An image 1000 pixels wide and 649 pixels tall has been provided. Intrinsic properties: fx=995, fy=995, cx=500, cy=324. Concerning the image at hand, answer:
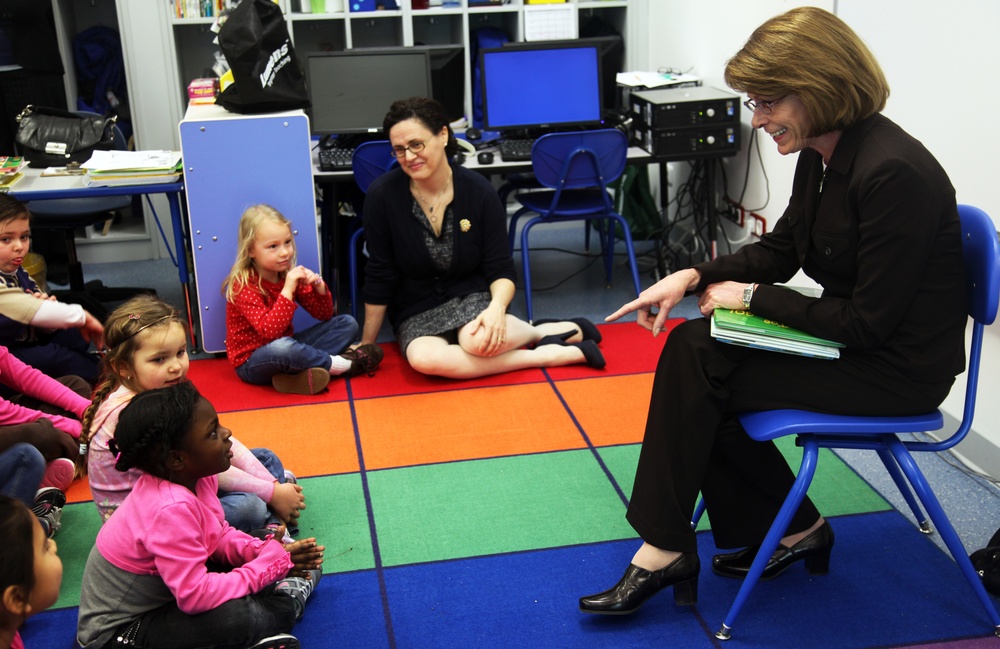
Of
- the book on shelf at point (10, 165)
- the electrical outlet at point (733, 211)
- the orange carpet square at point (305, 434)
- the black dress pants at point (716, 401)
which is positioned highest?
the book on shelf at point (10, 165)

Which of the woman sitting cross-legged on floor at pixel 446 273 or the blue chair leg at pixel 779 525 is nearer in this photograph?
the blue chair leg at pixel 779 525

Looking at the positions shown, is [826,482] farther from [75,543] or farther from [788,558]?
[75,543]

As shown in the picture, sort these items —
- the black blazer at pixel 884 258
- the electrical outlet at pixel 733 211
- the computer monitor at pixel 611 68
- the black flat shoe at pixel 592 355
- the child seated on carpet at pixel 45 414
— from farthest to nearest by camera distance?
the computer monitor at pixel 611 68
the electrical outlet at pixel 733 211
the black flat shoe at pixel 592 355
the child seated on carpet at pixel 45 414
the black blazer at pixel 884 258

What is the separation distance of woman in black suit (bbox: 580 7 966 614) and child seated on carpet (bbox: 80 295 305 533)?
33.3 inches

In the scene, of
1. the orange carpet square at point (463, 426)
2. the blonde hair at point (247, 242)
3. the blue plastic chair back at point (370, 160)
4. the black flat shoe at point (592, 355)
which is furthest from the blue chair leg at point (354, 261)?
the black flat shoe at point (592, 355)

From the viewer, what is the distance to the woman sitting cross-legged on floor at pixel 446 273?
353 centimetres

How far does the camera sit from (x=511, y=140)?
4348 millimetres

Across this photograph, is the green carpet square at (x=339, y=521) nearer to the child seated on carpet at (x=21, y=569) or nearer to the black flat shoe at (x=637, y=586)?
the black flat shoe at (x=637, y=586)

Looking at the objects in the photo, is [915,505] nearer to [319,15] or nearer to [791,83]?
[791,83]

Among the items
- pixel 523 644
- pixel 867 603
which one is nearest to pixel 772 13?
pixel 867 603

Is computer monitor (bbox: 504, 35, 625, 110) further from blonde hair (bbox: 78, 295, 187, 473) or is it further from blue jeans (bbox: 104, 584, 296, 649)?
blue jeans (bbox: 104, 584, 296, 649)

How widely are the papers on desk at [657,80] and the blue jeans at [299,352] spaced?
1.91 meters

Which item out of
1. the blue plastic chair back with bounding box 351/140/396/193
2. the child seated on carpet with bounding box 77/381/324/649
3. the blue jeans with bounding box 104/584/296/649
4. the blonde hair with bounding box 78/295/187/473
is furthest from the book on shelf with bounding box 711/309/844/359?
the blue plastic chair back with bounding box 351/140/396/193

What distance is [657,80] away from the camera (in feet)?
15.6
